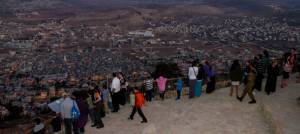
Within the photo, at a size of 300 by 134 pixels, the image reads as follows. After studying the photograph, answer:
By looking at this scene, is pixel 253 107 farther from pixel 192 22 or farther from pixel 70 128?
pixel 192 22

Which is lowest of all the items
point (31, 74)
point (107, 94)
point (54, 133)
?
point (31, 74)

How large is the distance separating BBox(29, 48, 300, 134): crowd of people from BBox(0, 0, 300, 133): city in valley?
1086 centimetres

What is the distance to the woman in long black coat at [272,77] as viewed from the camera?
1445 centimetres

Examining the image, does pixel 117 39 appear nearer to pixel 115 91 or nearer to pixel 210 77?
pixel 210 77

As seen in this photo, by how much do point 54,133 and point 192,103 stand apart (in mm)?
4704

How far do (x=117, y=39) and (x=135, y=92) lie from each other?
78531 millimetres

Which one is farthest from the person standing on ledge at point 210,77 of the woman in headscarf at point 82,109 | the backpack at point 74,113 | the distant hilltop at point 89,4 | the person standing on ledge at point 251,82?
the distant hilltop at point 89,4

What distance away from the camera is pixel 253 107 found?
13.8 m

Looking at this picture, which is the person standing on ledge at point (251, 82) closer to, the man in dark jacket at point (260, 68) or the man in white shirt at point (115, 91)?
the man in dark jacket at point (260, 68)

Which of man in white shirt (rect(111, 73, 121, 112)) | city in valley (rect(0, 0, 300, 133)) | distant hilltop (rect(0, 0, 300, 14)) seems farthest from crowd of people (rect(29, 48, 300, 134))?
distant hilltop (rect(0, 0, 300, 14))

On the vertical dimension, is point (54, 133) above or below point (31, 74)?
above

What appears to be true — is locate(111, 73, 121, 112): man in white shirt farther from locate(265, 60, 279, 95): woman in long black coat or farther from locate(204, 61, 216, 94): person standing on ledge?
locate(265, 60, 279, 95): woman in long black coat

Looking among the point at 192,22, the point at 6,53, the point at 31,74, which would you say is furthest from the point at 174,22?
the point at 31,74

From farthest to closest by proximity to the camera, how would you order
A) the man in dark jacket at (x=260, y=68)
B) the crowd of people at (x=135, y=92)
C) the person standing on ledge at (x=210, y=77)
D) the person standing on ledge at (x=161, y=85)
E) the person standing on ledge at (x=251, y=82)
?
the person standing on ledge at (x=210, y=77) < the person standing on ledge at (x=161, y=85) < the man in dark jacket at (x=260, y=68) < the person standing on ledge at (x=251, y=82) < the crowd of people at (x=135, y=92)
